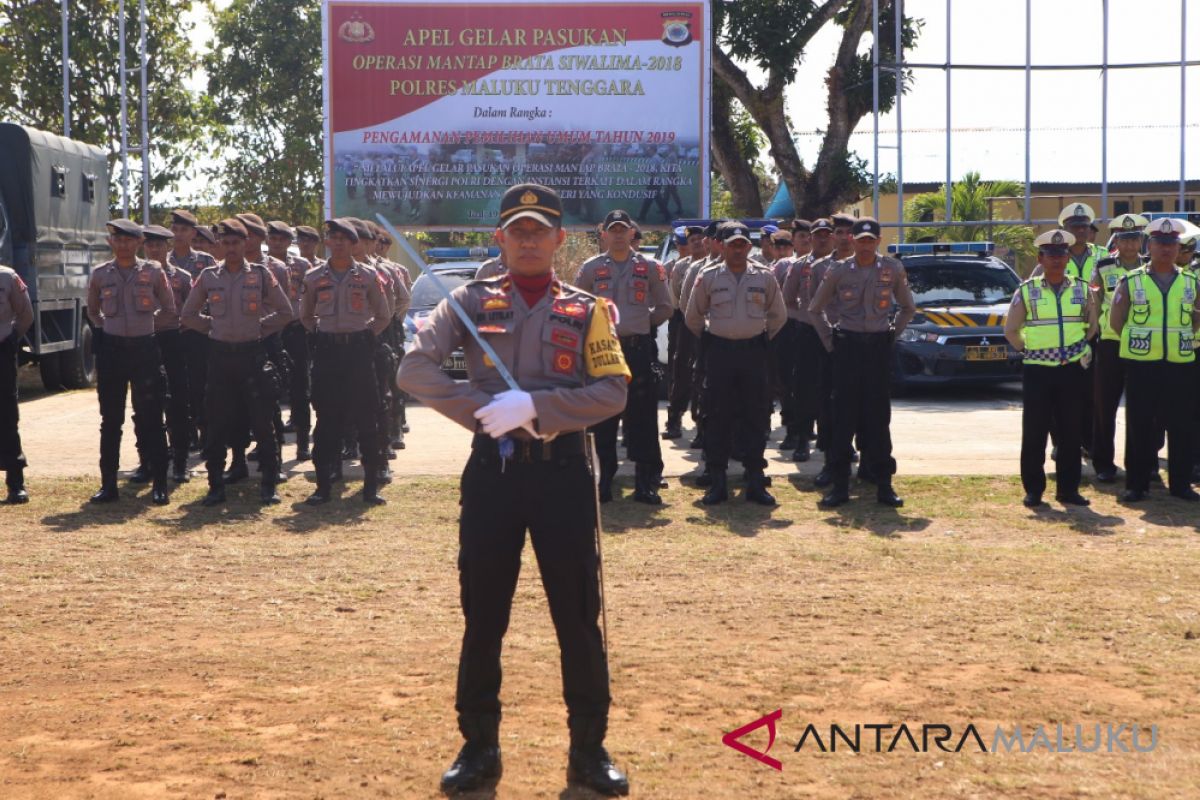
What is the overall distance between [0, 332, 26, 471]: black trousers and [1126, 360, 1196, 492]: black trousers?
25.6 ft

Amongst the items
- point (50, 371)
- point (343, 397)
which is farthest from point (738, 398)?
point (50, 371)

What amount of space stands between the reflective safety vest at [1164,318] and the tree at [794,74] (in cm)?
1585

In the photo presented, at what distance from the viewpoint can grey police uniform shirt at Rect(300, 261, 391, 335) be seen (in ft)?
33.3

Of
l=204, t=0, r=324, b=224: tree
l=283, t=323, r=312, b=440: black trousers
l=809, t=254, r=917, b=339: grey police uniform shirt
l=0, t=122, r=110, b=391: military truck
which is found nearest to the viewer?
l=809, t=254, r=917, b=339: grey police uniform shirt

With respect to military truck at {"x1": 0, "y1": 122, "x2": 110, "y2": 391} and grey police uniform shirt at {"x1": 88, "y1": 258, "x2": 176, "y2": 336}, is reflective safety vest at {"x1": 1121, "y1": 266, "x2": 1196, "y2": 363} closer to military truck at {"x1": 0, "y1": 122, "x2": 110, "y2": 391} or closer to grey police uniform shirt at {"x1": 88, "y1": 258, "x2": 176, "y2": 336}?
grey police uniform shirt at {"x1": 88, "y1": 258, "x2": 176, "y2": 336}

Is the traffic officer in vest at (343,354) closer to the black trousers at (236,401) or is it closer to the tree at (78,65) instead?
the black trousers at (236,401)

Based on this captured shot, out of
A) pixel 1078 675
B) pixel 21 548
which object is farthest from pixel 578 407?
pixel 21 548

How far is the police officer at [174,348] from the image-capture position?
10.8 m

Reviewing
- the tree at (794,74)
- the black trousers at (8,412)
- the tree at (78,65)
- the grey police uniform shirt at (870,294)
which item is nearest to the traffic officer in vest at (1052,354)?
the grey police uniform shirt at (870,294)

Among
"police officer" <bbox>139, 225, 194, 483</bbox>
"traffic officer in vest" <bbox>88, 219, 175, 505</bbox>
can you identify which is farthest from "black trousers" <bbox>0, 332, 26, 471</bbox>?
"police officer" <bbox>139, 225, 194, 483</bbox>

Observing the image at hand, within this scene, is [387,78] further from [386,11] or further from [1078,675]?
[1078,675]

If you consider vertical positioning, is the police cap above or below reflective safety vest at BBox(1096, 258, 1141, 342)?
above

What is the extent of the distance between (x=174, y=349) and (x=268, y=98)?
94.0 feet

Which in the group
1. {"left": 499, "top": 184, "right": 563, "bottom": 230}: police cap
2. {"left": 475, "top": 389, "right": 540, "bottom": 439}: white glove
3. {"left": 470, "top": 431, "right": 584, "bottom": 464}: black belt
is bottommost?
{"left": 470, "top": 431, "right": 584, "bottom": 464}: black belt
